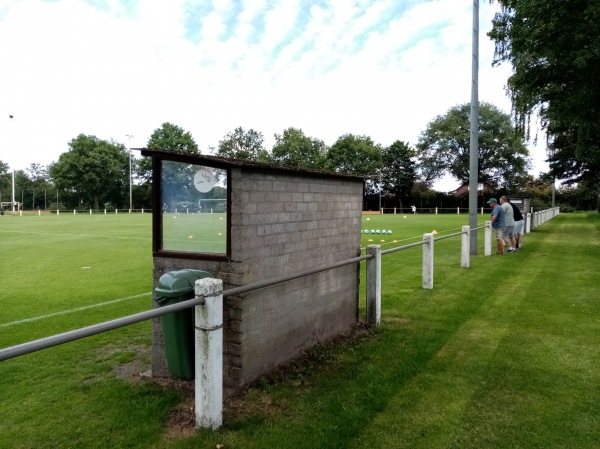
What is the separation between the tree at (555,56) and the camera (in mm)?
12953

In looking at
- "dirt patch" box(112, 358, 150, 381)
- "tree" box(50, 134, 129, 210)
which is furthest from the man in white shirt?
"tree" box(50, 134, 129, 210)

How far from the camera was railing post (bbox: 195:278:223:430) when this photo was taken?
11.2 feet

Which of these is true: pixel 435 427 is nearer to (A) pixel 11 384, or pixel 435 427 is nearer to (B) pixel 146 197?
(A) pixel 11 384

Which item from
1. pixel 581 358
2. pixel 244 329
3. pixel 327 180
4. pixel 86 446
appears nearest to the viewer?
pixel 86 446

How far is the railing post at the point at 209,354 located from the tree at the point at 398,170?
68.5 meters

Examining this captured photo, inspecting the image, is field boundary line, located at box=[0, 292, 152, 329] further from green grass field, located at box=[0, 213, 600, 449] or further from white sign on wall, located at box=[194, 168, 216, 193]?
white sign on wall, located at box=[194, 168, 216, 193]

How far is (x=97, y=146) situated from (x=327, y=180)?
84.8 m

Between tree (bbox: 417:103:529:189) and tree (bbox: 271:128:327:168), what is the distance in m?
19.6

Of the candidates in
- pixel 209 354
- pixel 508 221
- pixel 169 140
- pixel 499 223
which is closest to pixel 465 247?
pixel 499 223

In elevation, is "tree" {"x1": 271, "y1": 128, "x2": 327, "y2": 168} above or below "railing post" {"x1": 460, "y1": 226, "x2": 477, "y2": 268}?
above

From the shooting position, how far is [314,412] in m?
3.88

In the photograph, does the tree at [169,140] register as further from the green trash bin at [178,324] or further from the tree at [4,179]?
the green trash bin at [178,324]

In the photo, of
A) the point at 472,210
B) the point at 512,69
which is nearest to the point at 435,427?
the point at 472,210

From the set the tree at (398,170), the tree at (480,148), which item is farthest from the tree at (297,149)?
the tree at (480,148)
